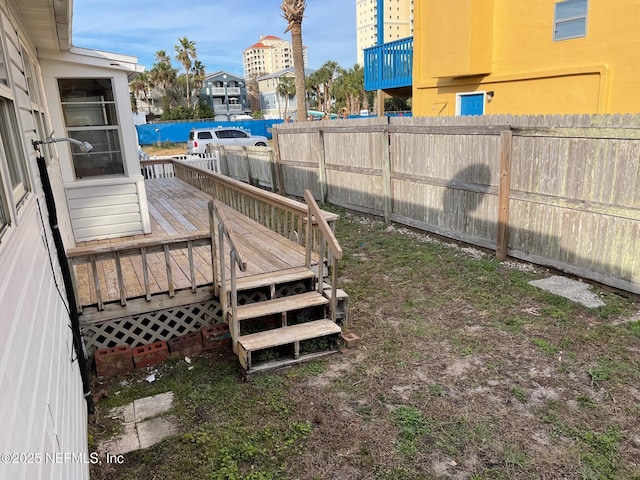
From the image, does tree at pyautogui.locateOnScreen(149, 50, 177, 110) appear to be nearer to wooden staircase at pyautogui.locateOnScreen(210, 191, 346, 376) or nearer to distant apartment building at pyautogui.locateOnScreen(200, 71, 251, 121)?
distant apartment building at pyautogui.locateOnScreen(200, 71, 251, 121)

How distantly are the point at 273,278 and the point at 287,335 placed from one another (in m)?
0.76

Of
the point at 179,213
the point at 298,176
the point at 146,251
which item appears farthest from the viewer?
the point at 298,176

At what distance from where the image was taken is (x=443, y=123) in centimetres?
739

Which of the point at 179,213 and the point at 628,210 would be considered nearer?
the point at 628,210

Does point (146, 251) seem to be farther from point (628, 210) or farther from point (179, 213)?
point (628, 210)

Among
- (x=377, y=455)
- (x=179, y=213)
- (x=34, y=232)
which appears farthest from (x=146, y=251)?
(x=179, y=213)

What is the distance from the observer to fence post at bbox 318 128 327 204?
424 inches

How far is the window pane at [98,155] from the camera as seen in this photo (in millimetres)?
6145

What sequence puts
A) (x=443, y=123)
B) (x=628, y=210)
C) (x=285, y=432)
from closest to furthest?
(x=285, y=432) < (x=628, y=210) < (x=443, y=123)

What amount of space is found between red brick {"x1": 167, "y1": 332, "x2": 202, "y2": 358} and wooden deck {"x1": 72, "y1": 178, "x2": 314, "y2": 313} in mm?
459

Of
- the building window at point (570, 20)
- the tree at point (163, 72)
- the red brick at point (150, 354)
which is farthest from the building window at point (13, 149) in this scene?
the tree at point (163, 72)

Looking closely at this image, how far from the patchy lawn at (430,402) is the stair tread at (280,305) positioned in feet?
1.66

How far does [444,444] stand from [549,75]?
831 cm

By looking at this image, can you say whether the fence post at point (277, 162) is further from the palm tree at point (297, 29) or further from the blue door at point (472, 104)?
the blue door at point (472, 104)
